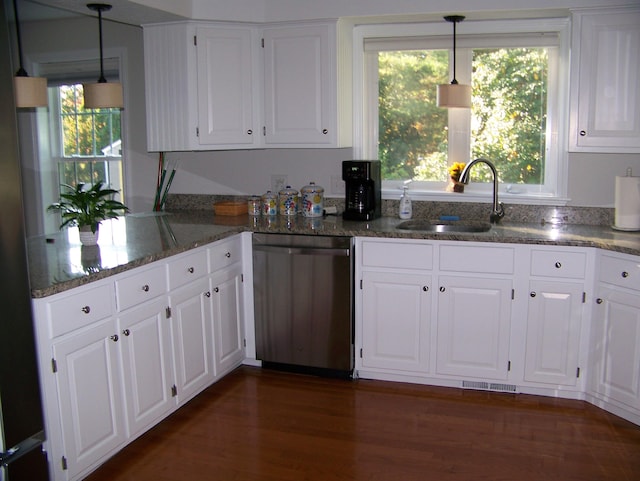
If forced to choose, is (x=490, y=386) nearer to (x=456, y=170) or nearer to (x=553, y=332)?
(x=553, y=332)

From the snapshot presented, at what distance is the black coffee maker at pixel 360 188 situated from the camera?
388 cm

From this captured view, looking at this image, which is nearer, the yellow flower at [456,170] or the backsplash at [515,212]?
the backsplash at [515,212]

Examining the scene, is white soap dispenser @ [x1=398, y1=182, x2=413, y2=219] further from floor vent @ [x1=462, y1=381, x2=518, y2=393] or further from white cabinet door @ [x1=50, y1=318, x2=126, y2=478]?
white cabinet door @ [x1=50, y1=318, x2=126, y2=478]

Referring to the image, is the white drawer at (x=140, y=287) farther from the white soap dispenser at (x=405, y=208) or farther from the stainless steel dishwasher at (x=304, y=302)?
the white soap dispenser at (x=405, y=208)

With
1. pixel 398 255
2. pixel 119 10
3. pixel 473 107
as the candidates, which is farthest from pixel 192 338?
pixel 473 107

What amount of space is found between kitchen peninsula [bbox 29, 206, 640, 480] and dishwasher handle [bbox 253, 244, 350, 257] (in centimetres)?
9

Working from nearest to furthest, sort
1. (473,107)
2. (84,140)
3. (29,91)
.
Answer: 1. (29,91)
2. (473,107)
3. (84,140)

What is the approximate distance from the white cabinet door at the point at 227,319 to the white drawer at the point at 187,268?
5.3 inches

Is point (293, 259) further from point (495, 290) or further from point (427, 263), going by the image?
point (495, 290)

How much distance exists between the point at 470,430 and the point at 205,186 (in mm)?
2379

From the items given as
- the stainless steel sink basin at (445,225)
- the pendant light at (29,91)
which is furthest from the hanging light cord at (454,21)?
the pendant light at (29,91)

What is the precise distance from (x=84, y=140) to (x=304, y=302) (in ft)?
7.72

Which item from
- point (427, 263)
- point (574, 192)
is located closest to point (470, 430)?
point (427, 263)

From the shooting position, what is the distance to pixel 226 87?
395 centimetres
